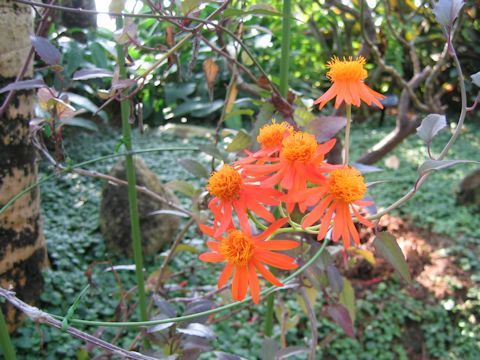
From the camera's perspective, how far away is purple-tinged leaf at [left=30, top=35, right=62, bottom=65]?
0.67 meters

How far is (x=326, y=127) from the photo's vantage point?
710 millimetres

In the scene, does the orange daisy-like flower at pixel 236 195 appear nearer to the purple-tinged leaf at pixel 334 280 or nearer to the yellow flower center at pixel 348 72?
the yellow flower center at pixel 348 72

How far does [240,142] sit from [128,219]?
1.02 metres

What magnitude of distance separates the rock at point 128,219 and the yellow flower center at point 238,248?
1328 mm

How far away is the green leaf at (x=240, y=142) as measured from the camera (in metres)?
0.81

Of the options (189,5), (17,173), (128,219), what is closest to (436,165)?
(189,5)

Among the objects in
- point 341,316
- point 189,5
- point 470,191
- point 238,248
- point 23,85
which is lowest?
point 470,191

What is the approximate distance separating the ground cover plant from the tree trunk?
0.05 metres

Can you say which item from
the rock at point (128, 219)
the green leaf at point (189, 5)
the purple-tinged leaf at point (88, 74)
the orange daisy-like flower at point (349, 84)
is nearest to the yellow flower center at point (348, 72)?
the orange daisy-like flower at point (349, 84)

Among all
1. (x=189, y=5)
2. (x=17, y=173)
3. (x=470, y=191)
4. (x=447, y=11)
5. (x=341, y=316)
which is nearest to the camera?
(x=447, y=11)

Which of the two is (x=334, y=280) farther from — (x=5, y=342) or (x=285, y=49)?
(x=5, y=342)

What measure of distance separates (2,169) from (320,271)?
702 mm

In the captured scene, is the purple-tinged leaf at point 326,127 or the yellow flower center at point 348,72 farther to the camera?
the purple-tinged leaf at point 326,127

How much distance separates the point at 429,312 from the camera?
1.61 metres
